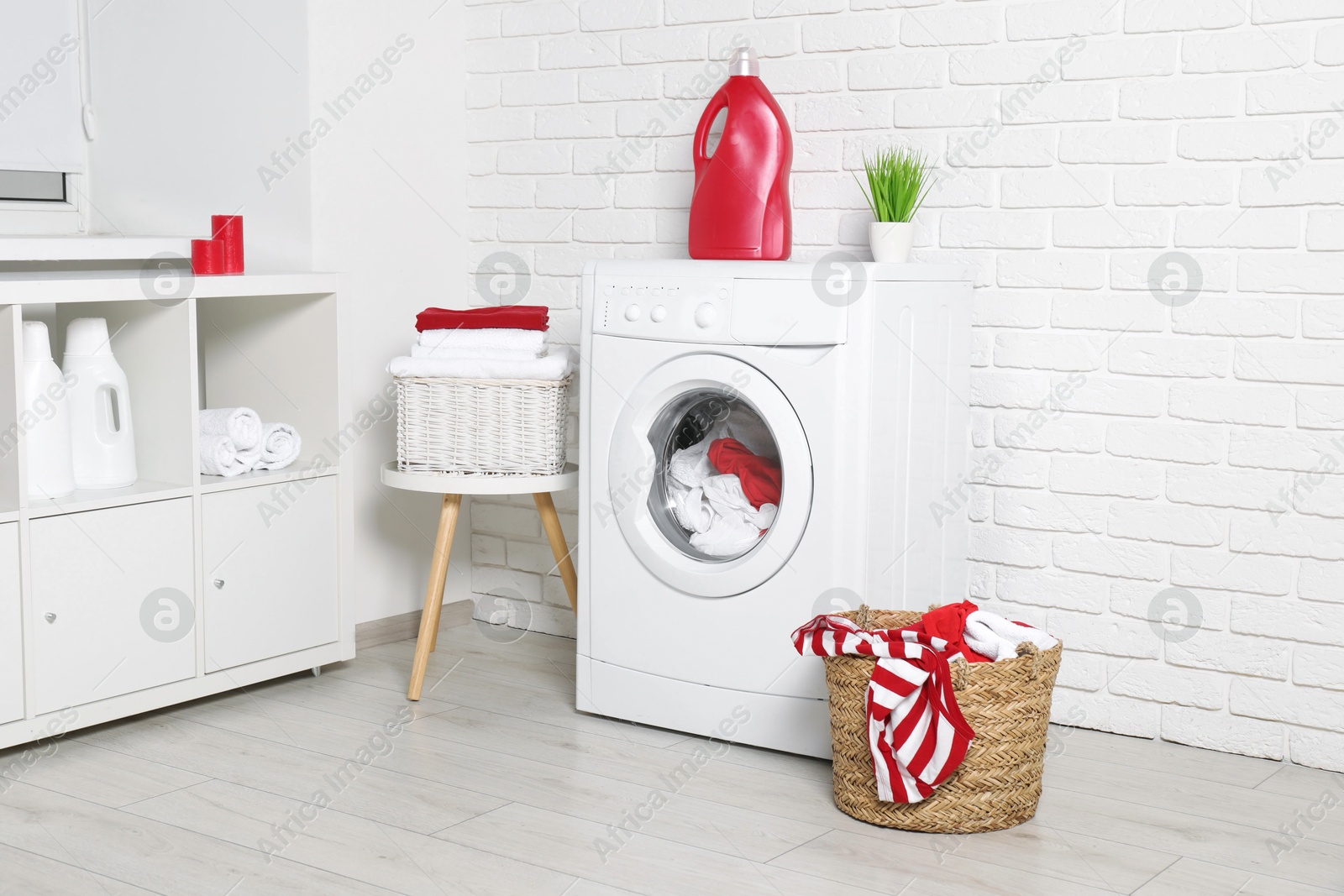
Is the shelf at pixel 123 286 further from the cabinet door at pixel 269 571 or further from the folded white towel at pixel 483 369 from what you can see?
the cabinet door at pixel 269 571

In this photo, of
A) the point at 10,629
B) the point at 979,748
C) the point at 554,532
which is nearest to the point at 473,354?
the point at 554,532

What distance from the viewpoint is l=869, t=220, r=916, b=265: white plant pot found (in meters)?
2.26

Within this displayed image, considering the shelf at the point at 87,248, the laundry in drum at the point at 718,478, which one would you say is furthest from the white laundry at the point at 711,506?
the shelf at the point at 87,248

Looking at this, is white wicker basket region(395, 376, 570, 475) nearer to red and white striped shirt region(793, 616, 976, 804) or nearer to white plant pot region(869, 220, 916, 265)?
white plant pot region(869, 220, 916, 265)

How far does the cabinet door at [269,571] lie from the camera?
231 cm

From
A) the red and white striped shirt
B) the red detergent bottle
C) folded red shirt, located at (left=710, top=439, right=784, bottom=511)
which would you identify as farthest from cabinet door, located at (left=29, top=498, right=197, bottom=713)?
the red and white striped shirt

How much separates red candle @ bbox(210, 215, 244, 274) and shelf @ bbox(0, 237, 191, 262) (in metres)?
0.30

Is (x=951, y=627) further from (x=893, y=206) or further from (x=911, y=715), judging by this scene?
(x=893, y=206)

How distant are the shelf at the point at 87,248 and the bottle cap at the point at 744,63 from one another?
1.21 m

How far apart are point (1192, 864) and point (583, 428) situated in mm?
1188

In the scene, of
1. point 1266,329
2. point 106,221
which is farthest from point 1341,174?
point 106,221

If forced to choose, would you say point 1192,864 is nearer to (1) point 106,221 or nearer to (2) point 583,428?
(2) point 583,428

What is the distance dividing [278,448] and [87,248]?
0.55 metres

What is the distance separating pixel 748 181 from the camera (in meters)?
2.32
